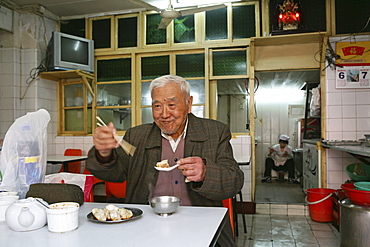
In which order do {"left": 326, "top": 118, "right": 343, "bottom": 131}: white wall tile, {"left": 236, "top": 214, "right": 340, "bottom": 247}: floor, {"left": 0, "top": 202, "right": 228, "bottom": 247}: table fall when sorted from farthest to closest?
{"left": 326, "top": 118, "right": 343, "bottom": 131}: white wall tile < {"left": 236, "top": 214, "right": 340, "bottom": 247}: floor < {"left": 0, "top": 202, "right": 228, "bottom": 247}: table

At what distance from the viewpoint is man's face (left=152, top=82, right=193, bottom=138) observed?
194 cm

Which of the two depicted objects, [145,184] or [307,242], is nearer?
[145,184]

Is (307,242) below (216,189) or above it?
below

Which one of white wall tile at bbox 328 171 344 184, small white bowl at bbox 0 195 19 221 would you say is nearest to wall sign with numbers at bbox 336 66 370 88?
white wall tile at bbox 328 171 344 184

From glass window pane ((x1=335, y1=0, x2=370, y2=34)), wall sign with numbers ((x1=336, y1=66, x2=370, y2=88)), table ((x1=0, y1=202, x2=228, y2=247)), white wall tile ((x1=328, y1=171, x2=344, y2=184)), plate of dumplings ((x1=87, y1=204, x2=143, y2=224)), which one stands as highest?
glass window pane ((x1=335, y1=0, x2=370, y2=34))

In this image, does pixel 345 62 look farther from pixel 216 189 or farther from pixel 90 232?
pixel 90 232

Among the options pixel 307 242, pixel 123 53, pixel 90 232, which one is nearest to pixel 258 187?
pixel 307 242

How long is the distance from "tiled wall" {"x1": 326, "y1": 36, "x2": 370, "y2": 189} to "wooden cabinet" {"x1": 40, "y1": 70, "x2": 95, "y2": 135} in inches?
158

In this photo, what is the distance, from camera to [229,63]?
5023 millimetres

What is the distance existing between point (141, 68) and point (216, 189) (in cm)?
411

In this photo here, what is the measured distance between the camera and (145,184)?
1.91m

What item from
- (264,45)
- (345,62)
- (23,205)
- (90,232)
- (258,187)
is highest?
(264,45)

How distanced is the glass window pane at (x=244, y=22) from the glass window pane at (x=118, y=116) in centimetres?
232

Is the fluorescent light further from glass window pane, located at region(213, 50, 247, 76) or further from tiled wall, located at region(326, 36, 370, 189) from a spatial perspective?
tiled wall, located at region(326, 36, 370, 189)
